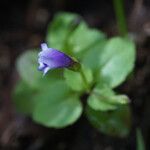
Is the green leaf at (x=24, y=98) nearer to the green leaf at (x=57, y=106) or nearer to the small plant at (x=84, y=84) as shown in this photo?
the small plant at (x=84, y=84)

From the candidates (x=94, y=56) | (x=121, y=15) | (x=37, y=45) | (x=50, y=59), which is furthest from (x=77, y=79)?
(x=37, y=45)

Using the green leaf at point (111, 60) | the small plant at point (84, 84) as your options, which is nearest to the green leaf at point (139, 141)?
the small plant at point (84, 84)

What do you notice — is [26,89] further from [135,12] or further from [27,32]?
[135,12]

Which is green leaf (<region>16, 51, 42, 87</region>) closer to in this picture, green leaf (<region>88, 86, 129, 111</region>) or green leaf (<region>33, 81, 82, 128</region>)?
green leaf (<region>33, 81, 82, 128</region>)

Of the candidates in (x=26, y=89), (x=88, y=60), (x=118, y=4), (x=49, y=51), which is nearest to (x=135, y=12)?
(x=118, y=4)

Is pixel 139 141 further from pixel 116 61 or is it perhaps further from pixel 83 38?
pixel 83 38

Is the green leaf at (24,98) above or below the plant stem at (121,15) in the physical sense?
below
